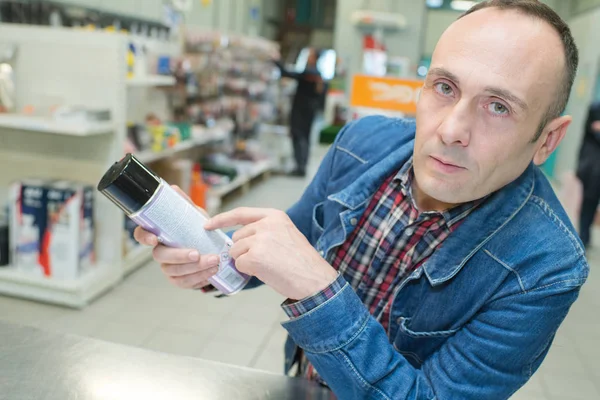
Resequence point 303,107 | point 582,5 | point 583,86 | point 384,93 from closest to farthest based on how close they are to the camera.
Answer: point 384,93, point 303,107, point 583,86, point 582,5

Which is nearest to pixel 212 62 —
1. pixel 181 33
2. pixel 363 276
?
pixel 181 33

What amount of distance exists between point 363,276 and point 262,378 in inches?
11.6

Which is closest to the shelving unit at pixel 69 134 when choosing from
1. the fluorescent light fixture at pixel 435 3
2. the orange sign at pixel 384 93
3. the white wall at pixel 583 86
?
the orange sign at pixel 384 93

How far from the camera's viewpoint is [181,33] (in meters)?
4.83

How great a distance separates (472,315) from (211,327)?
2.23m

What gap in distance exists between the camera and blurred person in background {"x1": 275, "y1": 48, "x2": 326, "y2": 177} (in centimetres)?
698

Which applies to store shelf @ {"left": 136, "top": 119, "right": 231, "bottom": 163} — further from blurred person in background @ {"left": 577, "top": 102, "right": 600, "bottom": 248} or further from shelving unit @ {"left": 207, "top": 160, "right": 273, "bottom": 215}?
blurred person in background @ {"left": 577, "top": 102, "right": 600, "bottom": 248}

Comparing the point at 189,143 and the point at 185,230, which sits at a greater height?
the point at 185,230

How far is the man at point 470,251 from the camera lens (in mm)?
832

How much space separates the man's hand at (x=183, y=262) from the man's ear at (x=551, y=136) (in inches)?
23.6

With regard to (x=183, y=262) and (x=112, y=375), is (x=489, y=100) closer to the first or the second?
(x=183, y=262)

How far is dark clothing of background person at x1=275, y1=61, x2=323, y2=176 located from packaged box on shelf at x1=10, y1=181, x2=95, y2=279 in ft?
14.2

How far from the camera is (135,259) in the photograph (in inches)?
140

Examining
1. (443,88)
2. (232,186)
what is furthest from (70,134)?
(443,88)
